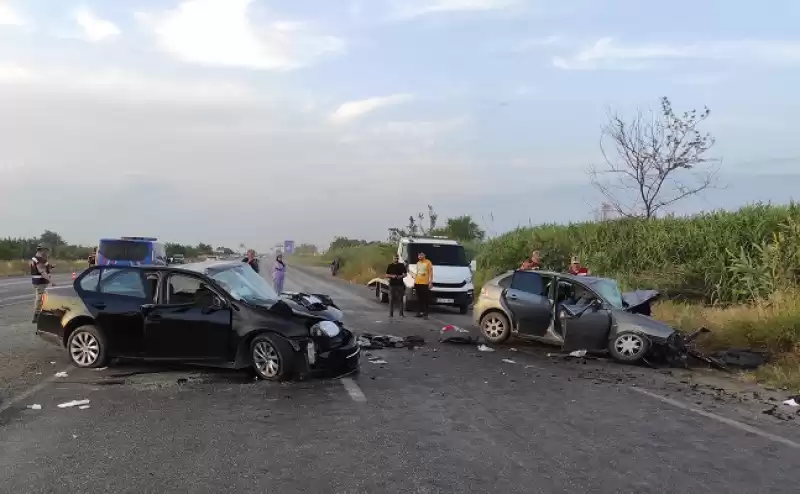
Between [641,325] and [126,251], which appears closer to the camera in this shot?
[641,325]

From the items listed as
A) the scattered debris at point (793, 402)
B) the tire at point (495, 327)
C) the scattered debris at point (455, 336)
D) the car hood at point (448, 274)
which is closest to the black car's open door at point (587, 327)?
the tire at point (495, 327)

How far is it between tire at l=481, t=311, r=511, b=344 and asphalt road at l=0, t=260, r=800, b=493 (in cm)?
294

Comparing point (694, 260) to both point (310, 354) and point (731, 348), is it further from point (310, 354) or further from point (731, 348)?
point (310, 354)

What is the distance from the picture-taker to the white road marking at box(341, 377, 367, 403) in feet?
25.8

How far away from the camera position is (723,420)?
7.30m

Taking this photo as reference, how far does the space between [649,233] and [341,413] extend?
1642 cm

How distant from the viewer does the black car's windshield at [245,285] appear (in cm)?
938

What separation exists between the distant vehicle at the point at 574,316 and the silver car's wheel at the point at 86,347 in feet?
22.6

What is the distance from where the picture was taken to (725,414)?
7641 mm

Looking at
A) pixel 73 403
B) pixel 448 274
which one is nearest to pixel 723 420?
pixel 73 403

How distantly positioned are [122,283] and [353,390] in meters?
3.73

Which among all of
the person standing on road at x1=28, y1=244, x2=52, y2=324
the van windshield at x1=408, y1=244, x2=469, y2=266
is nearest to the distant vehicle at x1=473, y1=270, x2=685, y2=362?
the van windshield at x1=408, y1=244, x2=469, y2=266

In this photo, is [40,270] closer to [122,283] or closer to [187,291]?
[122,283]

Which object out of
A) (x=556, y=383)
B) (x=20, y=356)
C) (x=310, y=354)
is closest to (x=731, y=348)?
(x=556, y=383)
